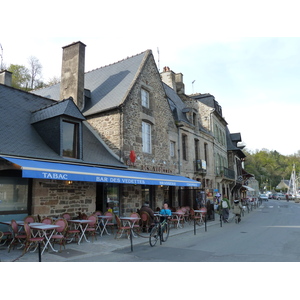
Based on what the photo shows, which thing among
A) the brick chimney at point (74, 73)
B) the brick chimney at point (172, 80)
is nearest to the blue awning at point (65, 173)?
the brick chimney at point (74, 73)

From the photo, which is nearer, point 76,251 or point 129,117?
point 76,251

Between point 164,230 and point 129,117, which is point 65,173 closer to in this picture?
point 164,230

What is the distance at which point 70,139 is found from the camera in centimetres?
1003

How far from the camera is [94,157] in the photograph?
10594 millimetres

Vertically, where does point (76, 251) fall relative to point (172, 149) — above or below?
below

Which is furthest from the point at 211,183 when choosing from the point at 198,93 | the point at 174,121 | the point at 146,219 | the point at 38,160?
the point at 38,160

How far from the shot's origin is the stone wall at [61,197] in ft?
27.5

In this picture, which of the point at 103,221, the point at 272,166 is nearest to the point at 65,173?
the point at 103,221

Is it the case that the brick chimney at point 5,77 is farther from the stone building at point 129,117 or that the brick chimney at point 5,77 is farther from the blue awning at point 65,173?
the blue awning at point 65,173

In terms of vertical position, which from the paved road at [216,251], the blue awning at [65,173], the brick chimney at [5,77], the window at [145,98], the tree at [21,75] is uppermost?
the tree at [21,75]

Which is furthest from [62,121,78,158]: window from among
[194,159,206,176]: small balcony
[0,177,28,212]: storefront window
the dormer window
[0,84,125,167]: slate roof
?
[194,159,206,176]: small balcony

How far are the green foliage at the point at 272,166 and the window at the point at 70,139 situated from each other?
68.6 m

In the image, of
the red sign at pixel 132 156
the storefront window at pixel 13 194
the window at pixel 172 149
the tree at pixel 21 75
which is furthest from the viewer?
the tree at pixel 21 75

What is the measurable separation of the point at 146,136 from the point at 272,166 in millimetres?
77894
